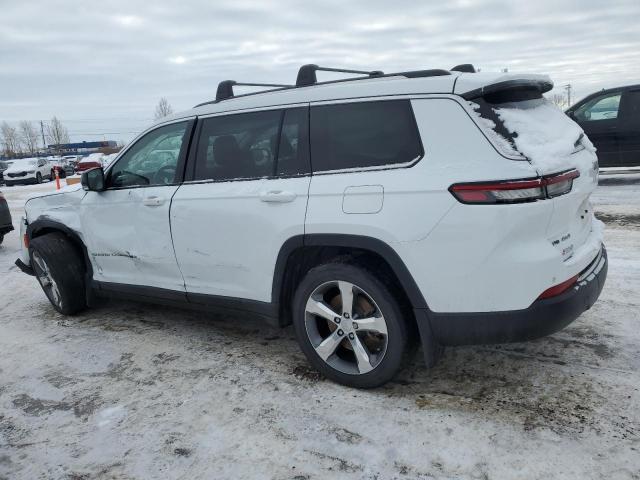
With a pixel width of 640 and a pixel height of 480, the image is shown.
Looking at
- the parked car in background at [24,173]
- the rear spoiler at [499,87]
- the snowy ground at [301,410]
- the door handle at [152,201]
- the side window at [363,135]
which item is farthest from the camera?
the parked car in background at [24,173]

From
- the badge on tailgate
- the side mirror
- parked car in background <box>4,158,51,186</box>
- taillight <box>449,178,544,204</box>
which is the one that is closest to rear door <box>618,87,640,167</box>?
the badge on tailgate

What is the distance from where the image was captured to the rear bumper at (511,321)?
269cm

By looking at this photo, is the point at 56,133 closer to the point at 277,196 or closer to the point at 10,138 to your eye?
the point at 10,138

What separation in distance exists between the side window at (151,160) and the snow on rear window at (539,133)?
91.7 inches

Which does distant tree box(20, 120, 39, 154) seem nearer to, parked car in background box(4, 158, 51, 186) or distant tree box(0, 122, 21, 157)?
distant tree box(0, 122, 21, 157)

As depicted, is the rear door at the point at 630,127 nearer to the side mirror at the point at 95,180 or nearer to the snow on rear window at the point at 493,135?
the snow on rear window at the point at 493,135

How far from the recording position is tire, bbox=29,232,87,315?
483 centimetres

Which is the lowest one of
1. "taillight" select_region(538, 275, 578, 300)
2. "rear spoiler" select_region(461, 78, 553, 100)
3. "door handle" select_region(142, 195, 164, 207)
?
"taillight" select_region(538, 275, 578, 300)

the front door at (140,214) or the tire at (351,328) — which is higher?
the front door at (140,214)

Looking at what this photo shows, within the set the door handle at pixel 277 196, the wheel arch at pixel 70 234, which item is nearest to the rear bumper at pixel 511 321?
the door handle at pixel 277 196

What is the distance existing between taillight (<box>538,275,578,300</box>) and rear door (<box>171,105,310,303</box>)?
1.35m

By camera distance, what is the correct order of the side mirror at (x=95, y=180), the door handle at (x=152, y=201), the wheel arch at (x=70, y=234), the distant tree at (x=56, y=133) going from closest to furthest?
the door handle at (x=152, y=201), the side mirror at (x=95, y=180), the wheel arch at (x=70, y=234), the distant tree at (x=56, y=133)

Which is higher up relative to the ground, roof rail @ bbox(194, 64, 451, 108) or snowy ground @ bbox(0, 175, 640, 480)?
roof rail @ bbox(194, 64, 451, 108)

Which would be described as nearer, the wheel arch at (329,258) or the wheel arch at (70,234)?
the wheel arch at (329,258)
